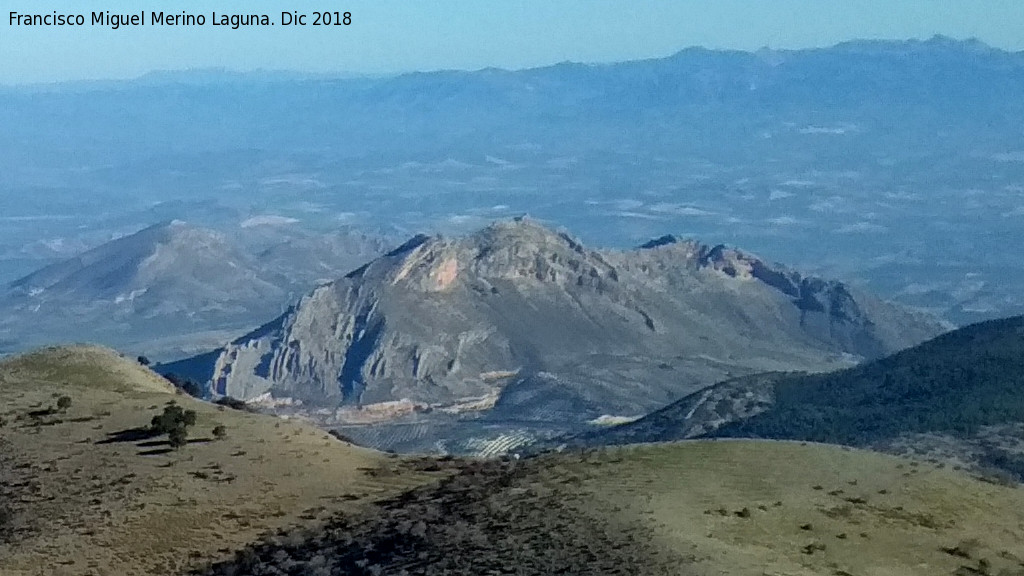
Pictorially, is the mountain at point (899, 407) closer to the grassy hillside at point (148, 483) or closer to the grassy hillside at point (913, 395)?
the grassy hillside at point (913, 395)

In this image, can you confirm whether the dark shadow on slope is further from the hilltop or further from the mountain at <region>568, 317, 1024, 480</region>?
the mountain at <region>568, 317, 1024, 480</region>

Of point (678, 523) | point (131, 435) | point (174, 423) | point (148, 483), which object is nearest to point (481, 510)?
point (678, 523)

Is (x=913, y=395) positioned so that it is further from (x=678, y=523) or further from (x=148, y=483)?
(x=678, y=523)

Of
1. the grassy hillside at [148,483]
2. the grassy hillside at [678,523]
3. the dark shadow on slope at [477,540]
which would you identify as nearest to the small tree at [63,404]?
the grassy hillside at [148,483]

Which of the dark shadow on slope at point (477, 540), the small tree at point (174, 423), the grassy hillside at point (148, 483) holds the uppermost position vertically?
the dark shadow on slope at point (477, 540)

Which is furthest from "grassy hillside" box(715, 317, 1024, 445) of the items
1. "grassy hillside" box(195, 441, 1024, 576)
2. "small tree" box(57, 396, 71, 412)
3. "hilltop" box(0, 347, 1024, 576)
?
"small tree" box(57, 396, 71, 412)
